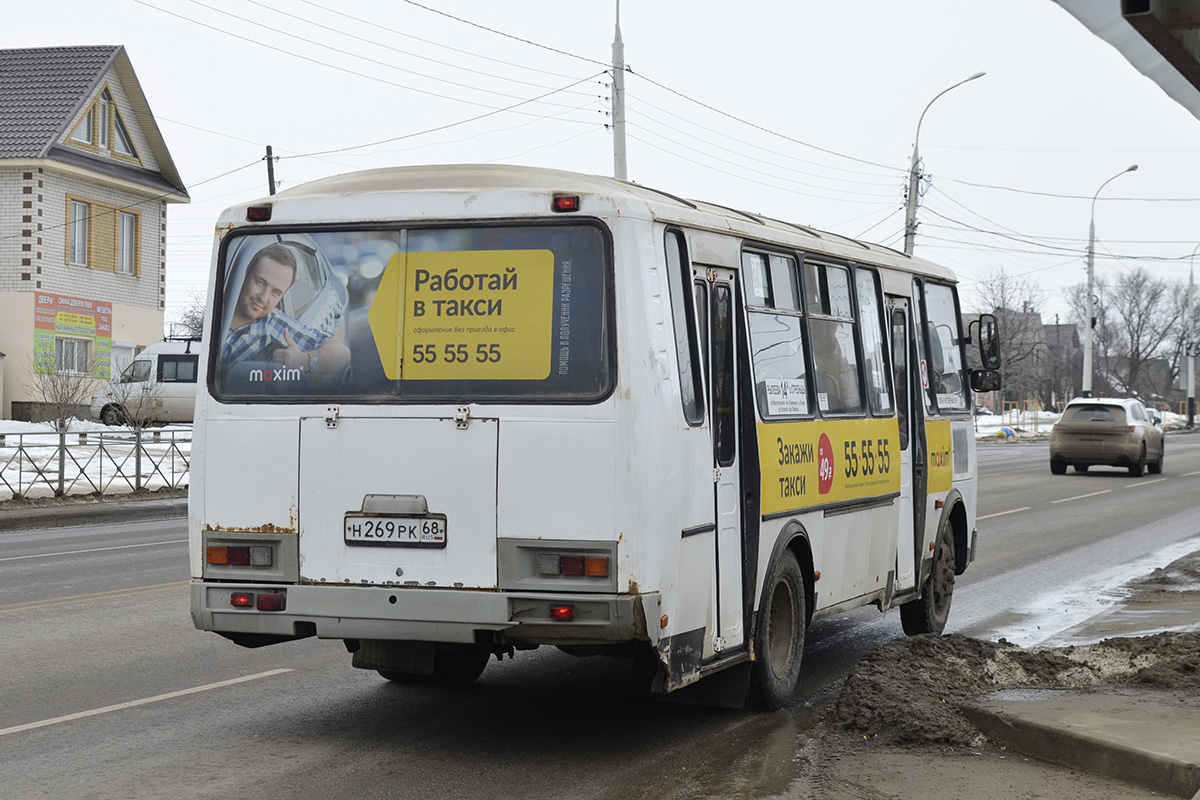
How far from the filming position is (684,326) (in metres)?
7.09

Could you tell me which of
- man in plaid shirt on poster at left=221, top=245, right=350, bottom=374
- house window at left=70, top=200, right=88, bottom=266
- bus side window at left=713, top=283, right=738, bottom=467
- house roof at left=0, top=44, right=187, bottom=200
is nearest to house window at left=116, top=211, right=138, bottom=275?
house roof at left=0, top=44, right=187, bottom=200

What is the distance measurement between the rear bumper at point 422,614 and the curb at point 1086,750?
192 cm

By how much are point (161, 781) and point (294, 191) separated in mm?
2946

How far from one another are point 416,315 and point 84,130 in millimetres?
38116

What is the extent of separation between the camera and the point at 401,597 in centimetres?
667

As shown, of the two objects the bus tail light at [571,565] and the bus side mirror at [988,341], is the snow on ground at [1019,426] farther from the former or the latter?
the bus tail light at [571,565]

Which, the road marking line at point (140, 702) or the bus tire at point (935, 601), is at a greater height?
the bus tire at point (935, 601)

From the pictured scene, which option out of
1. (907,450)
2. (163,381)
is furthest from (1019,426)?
(907,450)

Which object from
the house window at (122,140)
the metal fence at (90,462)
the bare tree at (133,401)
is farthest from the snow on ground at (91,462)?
the house window at (122,140)

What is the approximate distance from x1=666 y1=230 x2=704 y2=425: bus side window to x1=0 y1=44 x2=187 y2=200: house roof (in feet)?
117

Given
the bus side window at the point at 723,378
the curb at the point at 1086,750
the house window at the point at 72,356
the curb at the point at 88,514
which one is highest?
the house window at the point at 72,356

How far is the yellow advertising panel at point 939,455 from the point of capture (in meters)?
10.6

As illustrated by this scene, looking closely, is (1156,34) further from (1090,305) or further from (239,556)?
(1090,305)

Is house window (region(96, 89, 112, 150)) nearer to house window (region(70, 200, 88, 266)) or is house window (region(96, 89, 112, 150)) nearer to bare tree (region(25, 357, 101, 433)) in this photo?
house window (region(70, 200, 88, 266))
